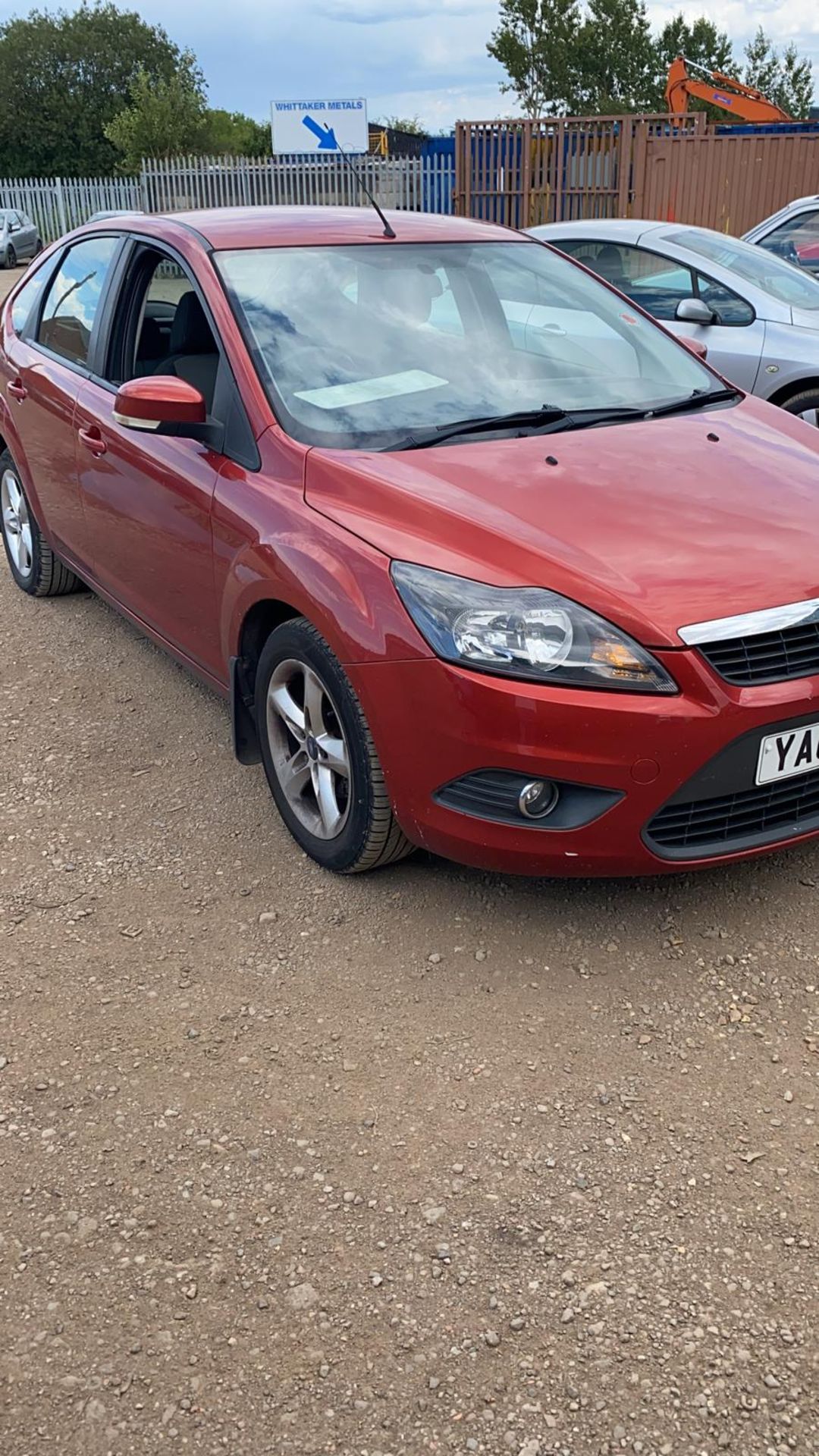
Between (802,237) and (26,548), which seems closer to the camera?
(26,548)

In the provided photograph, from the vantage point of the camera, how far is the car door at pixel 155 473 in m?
3.60

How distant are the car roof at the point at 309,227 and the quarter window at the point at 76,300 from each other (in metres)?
0.23

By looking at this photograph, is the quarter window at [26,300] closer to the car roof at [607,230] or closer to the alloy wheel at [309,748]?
the alloy wheel at [309,748]

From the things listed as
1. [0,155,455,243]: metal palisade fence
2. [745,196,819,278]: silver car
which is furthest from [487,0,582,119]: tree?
[745,196,819,278]: silver car

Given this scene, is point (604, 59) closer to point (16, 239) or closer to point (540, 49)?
point (540, 49)

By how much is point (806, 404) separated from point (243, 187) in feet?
75.0

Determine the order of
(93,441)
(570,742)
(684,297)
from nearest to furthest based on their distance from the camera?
1. (570,742)
2. (93,441)
3. (684,297)

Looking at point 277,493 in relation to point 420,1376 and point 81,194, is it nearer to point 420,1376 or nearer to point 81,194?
point 420,1376

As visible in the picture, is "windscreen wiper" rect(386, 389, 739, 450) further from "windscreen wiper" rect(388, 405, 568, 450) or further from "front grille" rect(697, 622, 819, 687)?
→ "front grille" rect(697, 622, 819, 687)

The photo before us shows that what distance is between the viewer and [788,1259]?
2080 mm

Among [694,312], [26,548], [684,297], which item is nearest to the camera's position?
[26,548]

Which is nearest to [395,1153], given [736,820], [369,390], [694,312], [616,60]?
[736,820]

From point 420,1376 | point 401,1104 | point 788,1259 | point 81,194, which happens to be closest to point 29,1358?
point 420,1376

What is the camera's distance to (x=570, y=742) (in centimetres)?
262
